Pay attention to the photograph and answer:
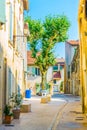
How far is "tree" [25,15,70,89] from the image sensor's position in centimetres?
7450

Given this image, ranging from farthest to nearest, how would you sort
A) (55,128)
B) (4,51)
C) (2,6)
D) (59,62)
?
(59,62) < (4,51) < (55,128) < (2,6)

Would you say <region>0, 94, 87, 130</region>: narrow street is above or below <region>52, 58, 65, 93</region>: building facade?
below

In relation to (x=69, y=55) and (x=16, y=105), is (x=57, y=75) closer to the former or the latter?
(x=69, y=55)

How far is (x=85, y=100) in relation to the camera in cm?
2859

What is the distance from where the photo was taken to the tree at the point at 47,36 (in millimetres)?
74500

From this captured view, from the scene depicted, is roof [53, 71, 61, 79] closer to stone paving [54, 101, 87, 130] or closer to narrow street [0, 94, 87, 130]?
narrow street [0, 94, 87, 130]

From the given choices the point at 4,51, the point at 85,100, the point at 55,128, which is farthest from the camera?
the point at 85,100

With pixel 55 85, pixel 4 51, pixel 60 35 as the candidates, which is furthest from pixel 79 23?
pixel 55 85

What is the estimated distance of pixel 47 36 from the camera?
7462 centimetres

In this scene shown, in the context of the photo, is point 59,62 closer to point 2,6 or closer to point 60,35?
point 60,35

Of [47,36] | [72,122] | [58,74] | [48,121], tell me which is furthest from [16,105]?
[58,74]

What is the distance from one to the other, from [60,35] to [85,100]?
46.5m

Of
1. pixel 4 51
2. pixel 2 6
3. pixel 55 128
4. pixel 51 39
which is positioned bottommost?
pixel 55 128

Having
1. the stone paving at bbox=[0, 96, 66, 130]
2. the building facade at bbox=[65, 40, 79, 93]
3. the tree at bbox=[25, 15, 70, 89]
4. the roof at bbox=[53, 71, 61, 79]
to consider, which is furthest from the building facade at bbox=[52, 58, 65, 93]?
the stone paving at bbox=[0, 96, 66, 130]
